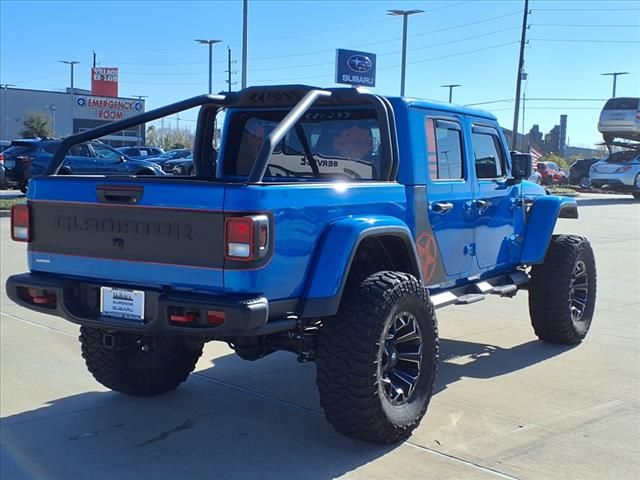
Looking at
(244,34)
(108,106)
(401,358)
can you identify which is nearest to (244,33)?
(244,34)

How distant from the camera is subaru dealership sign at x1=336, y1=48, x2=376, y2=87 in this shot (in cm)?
3978

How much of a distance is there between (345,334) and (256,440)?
90cm

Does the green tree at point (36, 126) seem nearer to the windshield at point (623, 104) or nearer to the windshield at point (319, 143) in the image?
the windshield at point (623, 104)

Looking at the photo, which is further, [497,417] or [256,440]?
[497,417]

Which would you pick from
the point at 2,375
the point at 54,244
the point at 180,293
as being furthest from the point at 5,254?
the point at 180,293

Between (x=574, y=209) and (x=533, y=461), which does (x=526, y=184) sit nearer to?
(x=574, y=209)

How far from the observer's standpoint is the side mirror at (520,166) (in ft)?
20.9

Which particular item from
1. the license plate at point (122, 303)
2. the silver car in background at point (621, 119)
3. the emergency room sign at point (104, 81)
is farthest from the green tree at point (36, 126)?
the license plate at point (122, 303)

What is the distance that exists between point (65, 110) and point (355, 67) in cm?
3711

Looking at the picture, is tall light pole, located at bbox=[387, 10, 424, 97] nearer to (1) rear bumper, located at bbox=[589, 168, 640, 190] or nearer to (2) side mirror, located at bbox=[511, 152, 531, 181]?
(1) rear bumper, located at bbox=[589, 168, 640, 190]

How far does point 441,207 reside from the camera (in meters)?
5.18

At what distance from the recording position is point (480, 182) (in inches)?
232

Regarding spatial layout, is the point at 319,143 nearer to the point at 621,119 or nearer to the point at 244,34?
the point at 244,34

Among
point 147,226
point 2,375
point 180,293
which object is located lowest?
point 2,375
